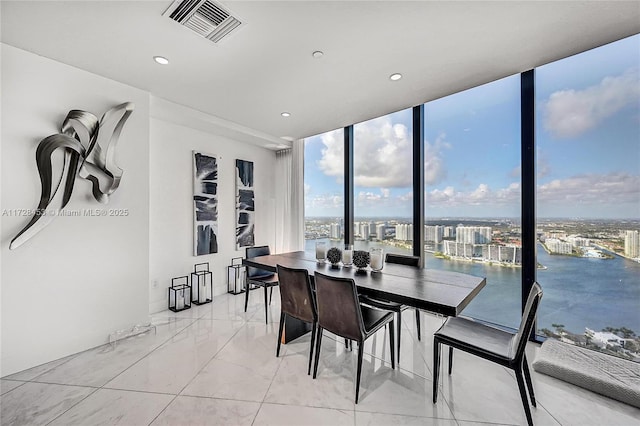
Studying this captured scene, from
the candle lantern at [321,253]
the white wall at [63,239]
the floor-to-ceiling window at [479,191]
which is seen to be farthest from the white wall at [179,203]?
the floor-to-ceiling window at [479,191]

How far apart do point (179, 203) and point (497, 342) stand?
13.3ft

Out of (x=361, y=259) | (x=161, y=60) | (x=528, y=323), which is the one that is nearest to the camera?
(x=528, y=323)

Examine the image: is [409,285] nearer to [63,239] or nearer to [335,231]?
[335,231]

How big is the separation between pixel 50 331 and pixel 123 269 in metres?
0.73

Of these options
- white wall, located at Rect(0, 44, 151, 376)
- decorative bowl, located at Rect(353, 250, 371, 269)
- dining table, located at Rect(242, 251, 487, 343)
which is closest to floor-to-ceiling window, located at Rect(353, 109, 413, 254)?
dining table, located at Rect(242, 251, 487, 343)

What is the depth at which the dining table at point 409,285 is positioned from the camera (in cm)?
169

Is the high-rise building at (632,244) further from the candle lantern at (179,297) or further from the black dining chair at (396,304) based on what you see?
the candle lantern at (179,297)

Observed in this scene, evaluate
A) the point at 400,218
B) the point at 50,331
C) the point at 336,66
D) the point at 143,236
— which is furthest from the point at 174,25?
the point at 400,218

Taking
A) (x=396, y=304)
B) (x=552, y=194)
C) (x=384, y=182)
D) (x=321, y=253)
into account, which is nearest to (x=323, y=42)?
(x=321, y=253)

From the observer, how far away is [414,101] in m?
3.24

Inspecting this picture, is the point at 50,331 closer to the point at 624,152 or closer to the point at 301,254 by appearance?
the point at 301,254

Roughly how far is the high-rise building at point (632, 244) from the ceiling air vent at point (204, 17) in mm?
3664

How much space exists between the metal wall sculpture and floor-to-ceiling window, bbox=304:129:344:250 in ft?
9.63

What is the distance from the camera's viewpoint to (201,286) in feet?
12.6
